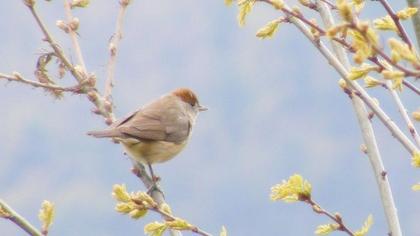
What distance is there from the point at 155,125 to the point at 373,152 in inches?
112

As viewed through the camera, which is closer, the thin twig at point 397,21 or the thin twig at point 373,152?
the thin twig at point 397,21

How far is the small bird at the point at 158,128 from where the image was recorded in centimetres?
517

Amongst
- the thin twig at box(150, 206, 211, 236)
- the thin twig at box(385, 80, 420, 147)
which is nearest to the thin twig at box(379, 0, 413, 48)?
the thin twig at box(385, 80, 420, 147)

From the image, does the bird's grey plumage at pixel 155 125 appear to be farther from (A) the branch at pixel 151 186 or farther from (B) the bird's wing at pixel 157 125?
(A) the branch at pixel 151 186

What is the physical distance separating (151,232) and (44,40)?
5.48 feet

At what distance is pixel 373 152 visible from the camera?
308cm

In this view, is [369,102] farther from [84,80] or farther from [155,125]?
[155,125]

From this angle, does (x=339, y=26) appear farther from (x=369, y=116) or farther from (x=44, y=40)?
(x=44, y=40)

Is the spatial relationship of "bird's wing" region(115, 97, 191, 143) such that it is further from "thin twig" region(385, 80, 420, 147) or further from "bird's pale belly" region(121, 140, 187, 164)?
"thin twig" region(385, 80, 420, 147)

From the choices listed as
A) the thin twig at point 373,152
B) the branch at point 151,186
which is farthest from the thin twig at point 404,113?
the branch at point 151,186

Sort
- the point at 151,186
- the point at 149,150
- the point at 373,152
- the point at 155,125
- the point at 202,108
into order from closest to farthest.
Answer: the point at 373,152 → the point at 151,186 → the point at 149,150 → the point at 155,125 → the point at 202,108

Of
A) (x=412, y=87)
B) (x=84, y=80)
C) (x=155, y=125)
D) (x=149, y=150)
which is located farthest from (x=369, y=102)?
(x=155, y=125)

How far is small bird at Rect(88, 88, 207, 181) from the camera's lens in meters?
5.17

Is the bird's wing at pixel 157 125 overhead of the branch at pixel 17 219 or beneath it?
overhead
